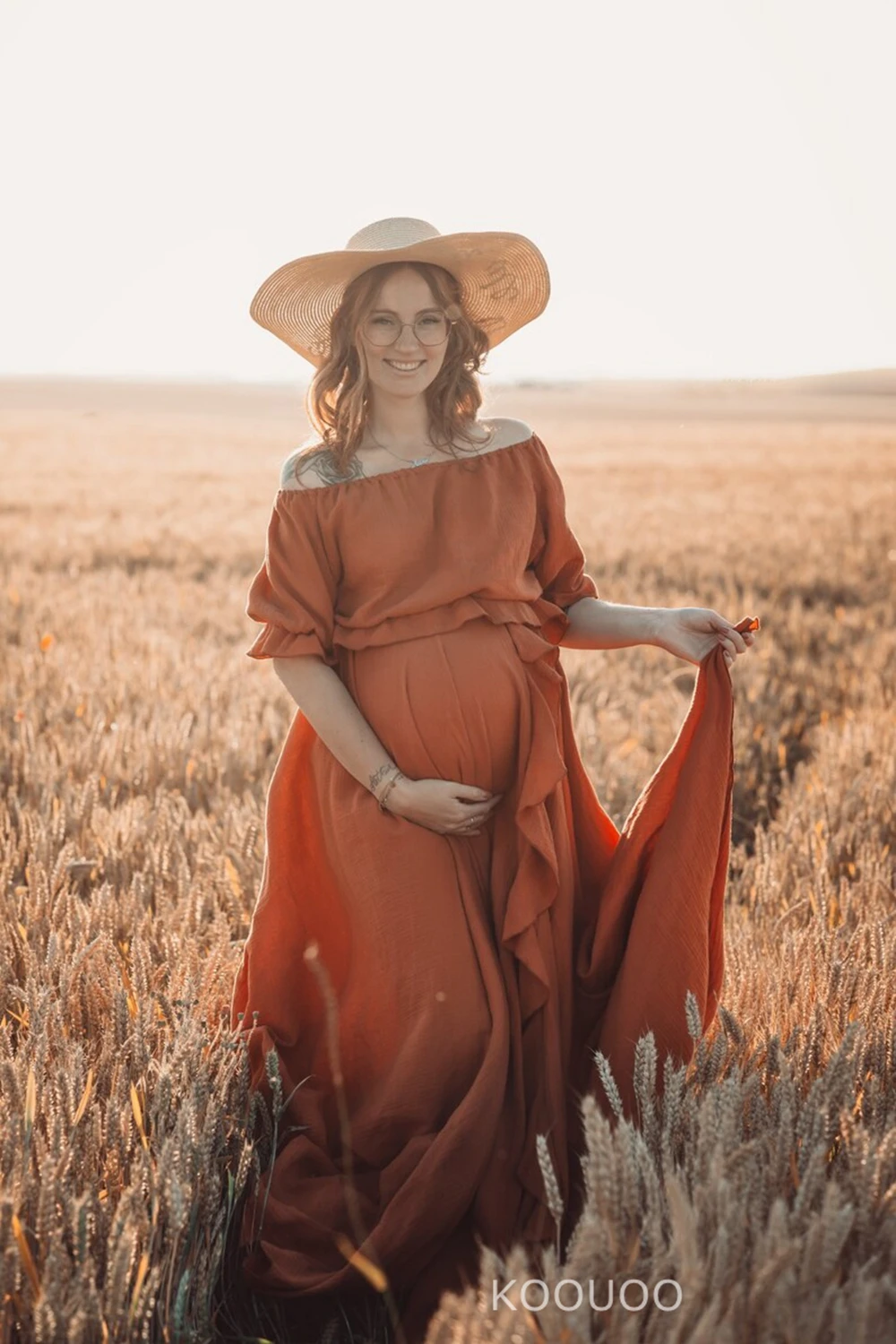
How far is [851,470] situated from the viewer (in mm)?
21641

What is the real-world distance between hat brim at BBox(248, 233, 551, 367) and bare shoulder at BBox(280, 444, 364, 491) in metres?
0.36

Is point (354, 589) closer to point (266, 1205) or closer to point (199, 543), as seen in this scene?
point (266, 1205)

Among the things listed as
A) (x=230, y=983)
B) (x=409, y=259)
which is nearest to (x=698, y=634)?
(x=409, y=259)

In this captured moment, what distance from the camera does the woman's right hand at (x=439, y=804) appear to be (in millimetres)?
2365

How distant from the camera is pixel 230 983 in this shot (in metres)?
2.87

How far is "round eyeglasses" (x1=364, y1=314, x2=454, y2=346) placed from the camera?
2457mm

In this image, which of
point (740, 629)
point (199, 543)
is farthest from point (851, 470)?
point (740, 629)

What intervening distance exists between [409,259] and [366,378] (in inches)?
10.3

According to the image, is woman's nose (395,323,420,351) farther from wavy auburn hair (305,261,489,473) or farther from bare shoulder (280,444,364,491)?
bare shoulder (280,444,364,491)

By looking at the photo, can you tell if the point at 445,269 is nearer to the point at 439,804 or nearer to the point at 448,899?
the point at 439,804

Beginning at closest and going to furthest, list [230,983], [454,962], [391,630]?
[454,962]
[391,630]
[230,983]

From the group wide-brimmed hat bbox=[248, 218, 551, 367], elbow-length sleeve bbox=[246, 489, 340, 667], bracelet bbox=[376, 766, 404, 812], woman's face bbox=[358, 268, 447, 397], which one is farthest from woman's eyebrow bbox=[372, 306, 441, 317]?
bracelet bbox=[376, 766, 404, 812]

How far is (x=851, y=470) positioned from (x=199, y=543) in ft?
45.8

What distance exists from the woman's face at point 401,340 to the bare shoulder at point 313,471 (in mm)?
187
